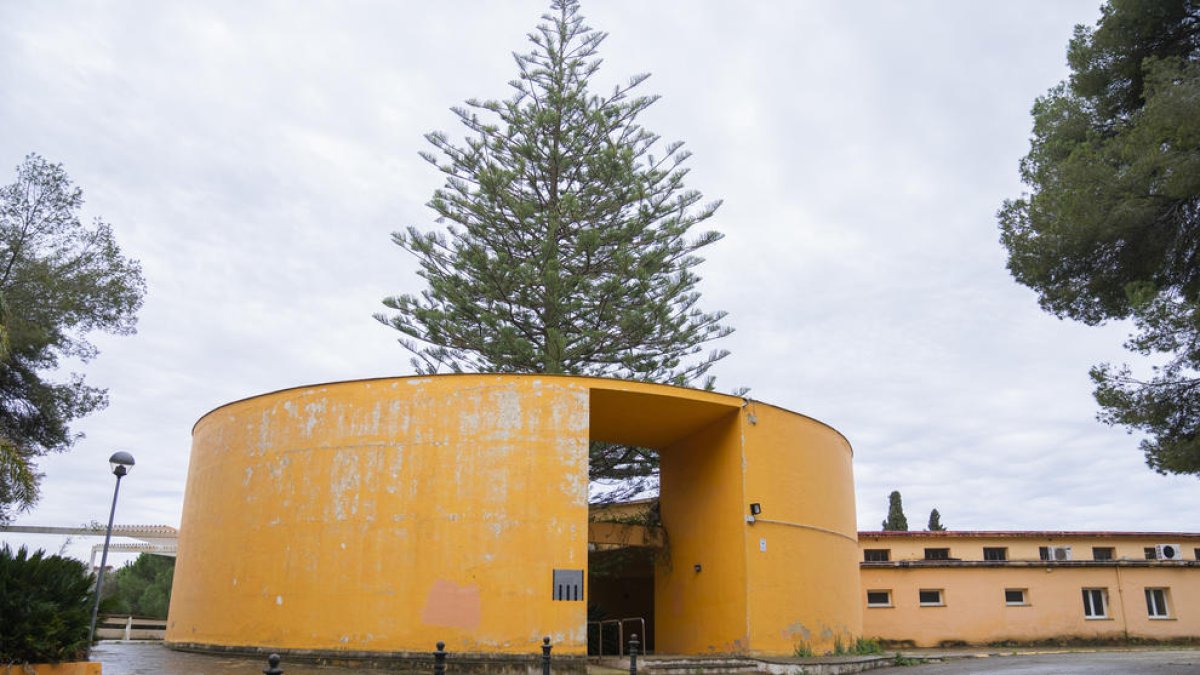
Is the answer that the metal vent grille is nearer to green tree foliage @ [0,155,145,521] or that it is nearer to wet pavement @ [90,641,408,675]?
wet pavement @ [90,641,408,675]

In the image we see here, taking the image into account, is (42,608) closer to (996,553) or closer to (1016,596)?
(1016,596)

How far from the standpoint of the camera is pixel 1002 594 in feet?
76.9

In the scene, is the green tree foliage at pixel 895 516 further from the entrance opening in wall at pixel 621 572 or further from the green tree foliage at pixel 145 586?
the green tree foliage at pixel 145 586

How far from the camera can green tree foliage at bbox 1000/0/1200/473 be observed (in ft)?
34.1

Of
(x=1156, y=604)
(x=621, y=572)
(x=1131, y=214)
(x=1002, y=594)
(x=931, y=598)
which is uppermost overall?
(x=1131, y=214)

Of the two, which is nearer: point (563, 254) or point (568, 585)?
point (568, 585)

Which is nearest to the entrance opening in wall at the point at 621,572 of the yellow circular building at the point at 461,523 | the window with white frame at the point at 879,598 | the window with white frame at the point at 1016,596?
the yellow circular building at the point at 461,523

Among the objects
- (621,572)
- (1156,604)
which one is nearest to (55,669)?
(621,572)

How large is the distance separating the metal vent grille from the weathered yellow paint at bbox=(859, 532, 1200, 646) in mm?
13809

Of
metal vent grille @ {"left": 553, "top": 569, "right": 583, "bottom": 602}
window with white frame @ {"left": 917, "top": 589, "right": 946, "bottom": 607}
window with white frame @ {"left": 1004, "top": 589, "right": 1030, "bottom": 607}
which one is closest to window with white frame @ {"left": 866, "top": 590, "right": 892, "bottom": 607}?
window with white frame @ {"left": 917, "top": 589, "right": 946, "bottom": 607}

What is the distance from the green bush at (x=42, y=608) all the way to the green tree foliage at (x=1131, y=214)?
11.8 metres

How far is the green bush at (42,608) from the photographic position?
25.0 ft

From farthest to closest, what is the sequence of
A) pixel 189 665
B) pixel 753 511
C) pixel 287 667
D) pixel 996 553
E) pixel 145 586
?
1. pixel 145 586
2. pixel 996 553
3. pixel 753 511
4. pixel 287 667
5. pixel 189 665

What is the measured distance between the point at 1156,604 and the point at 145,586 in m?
31.6
